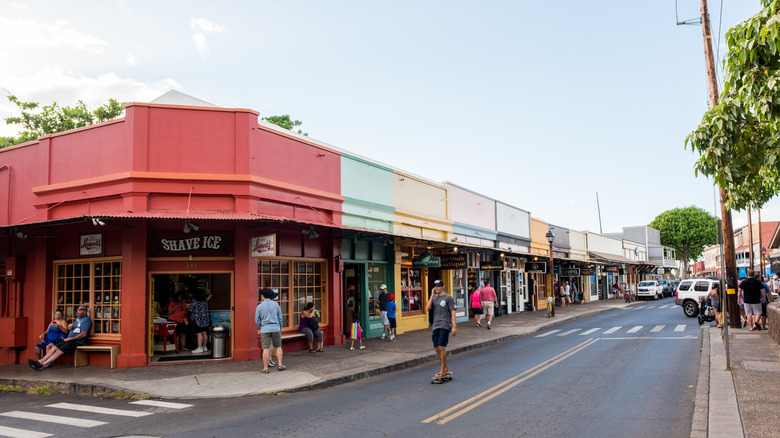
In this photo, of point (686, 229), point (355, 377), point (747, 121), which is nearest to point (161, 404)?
point (355, 377)

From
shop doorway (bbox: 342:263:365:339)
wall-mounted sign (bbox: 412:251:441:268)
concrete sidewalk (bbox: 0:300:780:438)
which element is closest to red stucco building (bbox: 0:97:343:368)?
concrete sidewalk (bbox: 0:300:780:438)

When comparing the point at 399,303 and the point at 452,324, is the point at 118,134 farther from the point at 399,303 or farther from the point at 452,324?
the point at 399,303

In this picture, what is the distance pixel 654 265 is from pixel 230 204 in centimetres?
6484

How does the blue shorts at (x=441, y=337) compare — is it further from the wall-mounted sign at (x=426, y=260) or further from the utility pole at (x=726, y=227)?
the utility pole at (x=726, y=227)

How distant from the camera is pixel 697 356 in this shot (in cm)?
1320

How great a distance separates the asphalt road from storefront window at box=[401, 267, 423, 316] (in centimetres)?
840

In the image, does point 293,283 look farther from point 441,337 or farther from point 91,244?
point 441,337

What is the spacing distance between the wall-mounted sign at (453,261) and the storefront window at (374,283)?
335cm

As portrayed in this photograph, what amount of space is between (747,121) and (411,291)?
15.0m

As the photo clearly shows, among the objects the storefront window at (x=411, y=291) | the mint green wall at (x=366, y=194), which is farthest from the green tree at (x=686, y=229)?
the mint green wall at (x=366, y=194)

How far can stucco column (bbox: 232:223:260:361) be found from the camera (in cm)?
1377

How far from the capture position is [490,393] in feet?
31.4

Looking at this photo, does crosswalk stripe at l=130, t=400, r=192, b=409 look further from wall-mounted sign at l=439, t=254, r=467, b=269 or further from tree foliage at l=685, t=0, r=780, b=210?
wall-mounted sign at l=439, t=254, r=467, b=269

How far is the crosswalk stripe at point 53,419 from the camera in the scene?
8391 mm
